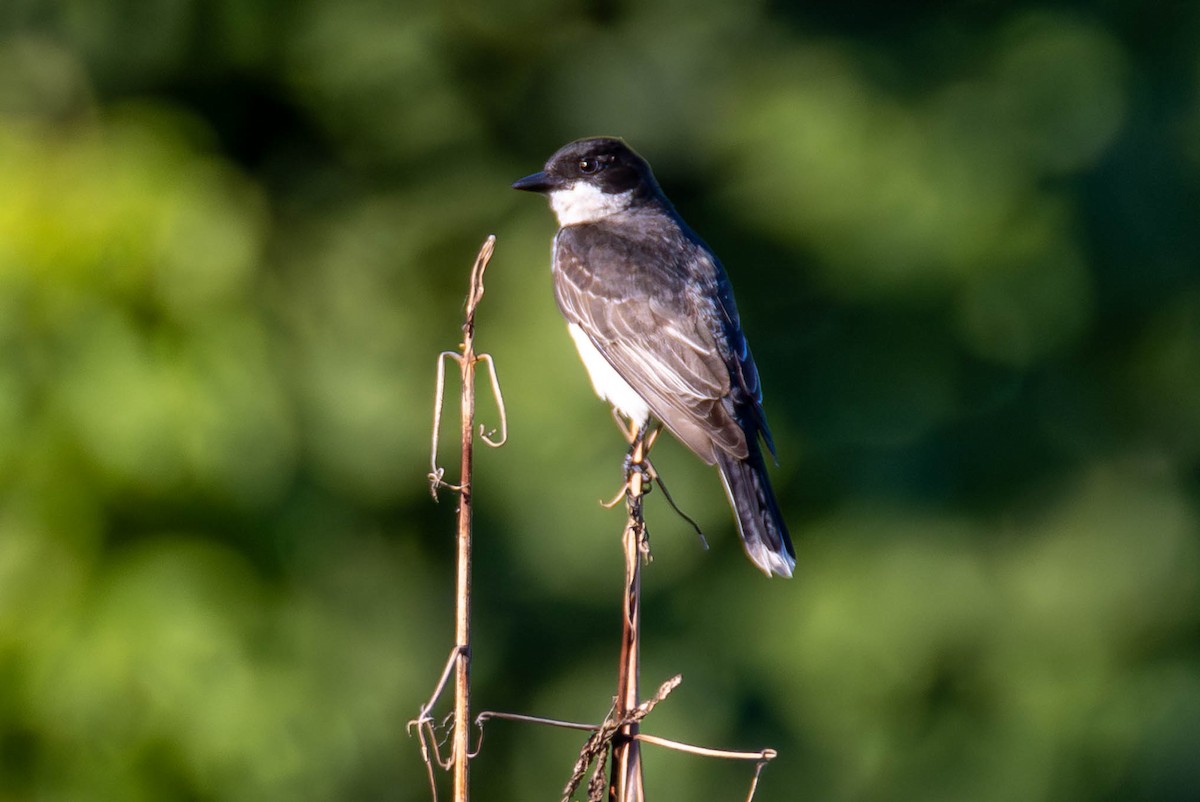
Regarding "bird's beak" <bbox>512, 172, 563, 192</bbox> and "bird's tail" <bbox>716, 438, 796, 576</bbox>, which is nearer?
"bird's tail" <bbox>716, 438, 796, 576</bbox>

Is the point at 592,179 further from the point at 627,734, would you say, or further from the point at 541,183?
the point at 627,734

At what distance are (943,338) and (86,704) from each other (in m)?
4.13

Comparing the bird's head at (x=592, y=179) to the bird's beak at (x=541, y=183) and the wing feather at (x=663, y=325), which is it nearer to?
the bird's beak at (x=541, y=183)

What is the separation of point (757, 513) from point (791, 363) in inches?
157

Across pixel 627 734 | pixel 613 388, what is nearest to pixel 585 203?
pixel 613 388

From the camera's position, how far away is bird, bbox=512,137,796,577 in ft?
11.7

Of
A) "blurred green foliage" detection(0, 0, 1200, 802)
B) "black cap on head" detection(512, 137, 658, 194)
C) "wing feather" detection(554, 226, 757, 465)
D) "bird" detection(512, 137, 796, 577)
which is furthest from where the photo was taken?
"blurred green foliage" detection(0, 0, 1200, 802)

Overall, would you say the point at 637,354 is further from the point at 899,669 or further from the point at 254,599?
the point at 899,669

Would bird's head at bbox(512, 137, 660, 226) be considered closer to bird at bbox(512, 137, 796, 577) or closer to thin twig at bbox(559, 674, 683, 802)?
bird at bbox(512, 137, 796, 577)

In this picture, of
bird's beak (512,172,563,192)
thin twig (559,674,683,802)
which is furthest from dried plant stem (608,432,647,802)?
bird's beak (512,172,563,192)

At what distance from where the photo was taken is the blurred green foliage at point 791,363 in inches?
274

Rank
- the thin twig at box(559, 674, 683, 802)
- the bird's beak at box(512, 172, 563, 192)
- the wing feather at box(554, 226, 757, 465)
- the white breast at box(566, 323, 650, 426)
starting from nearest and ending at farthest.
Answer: the thin twig at box(559, 674, 683, 802) < the wing feather at box(554, 226, 757, 465) < the white breast at box(566, 323, 650, 426) < the bird's beak at box(512, 172, 563, 192)

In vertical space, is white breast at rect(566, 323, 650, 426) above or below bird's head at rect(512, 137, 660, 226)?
below

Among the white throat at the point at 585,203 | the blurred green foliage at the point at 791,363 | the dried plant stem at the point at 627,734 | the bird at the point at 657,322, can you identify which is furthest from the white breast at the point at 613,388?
the blurred green foliage at the point at 791,363
